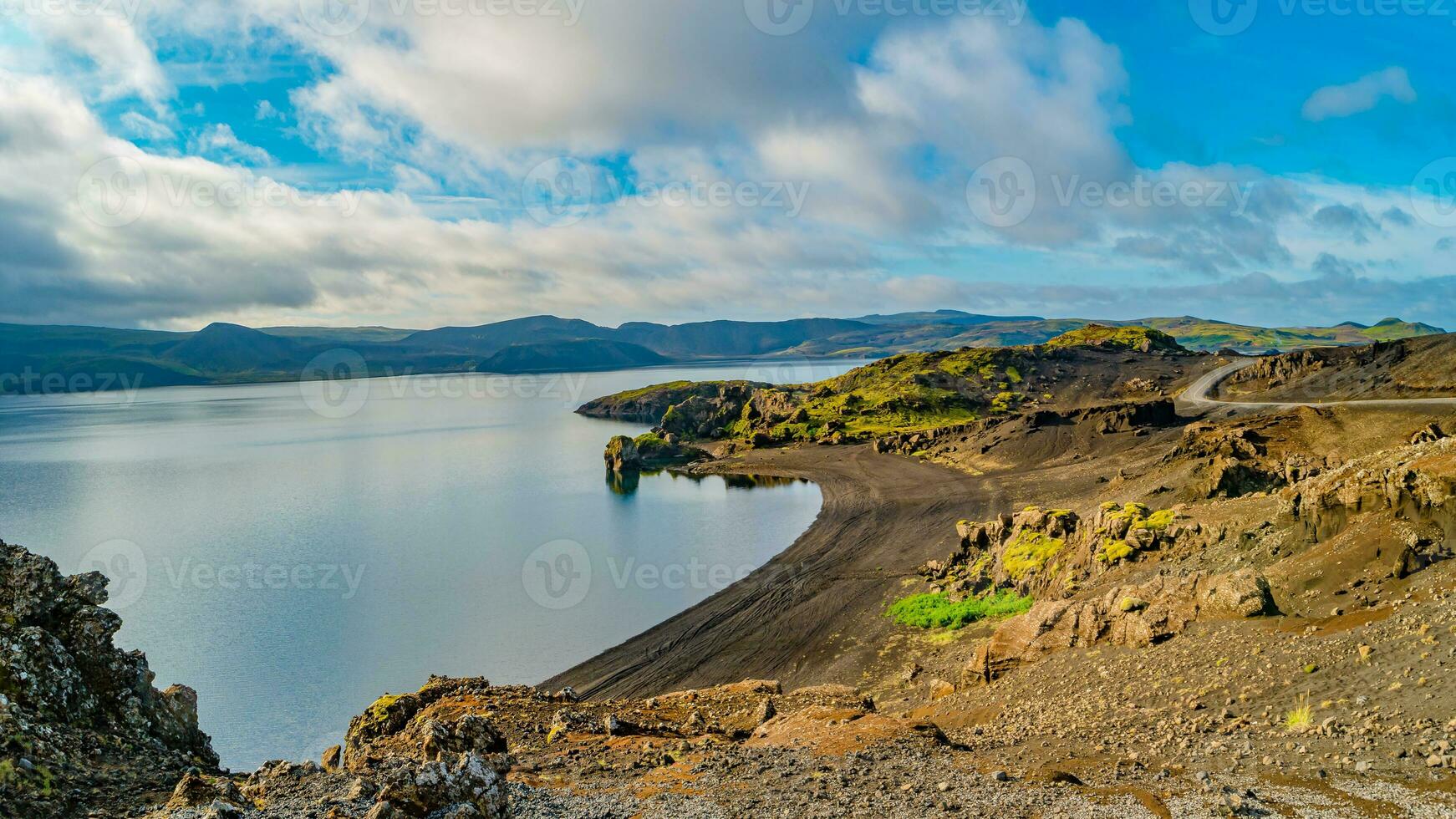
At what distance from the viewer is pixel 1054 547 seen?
34.4 metres

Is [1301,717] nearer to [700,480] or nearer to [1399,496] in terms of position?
[1399,496]

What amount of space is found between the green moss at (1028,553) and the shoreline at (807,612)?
7.17 m

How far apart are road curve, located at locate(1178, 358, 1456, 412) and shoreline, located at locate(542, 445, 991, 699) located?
99.0ft

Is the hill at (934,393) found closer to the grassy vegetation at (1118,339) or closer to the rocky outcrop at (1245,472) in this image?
the grassy vegetation at (1118,339)

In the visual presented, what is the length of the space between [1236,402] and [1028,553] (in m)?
72.8

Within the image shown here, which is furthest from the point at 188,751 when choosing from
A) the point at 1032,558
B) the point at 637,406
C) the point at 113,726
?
the point at 637,406

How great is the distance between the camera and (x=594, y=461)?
4459 inches

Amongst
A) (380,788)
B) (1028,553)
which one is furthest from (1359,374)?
(380,788)

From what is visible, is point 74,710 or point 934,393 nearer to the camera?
point 74,710

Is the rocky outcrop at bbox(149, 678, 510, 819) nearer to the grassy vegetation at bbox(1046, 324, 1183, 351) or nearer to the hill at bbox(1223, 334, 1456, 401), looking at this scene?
the hill at bbox(1223, 334, 1456, 401)

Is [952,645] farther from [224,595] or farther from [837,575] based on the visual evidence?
[224,595]

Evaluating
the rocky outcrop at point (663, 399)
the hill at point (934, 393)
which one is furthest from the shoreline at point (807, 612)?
the rocky outcrop at point (663, 399)

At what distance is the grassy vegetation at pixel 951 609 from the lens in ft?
109

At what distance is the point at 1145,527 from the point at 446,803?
27.6 m
